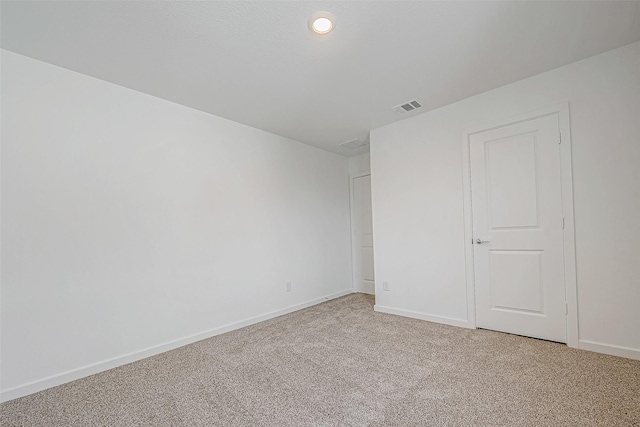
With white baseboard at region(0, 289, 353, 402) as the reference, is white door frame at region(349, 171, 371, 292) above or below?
above

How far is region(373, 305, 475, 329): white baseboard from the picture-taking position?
299cm

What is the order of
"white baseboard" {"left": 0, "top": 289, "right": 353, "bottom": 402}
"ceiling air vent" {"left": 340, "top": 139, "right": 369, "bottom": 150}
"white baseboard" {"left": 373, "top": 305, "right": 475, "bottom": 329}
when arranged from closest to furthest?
"white baseboard" {"left": 0, "top": 289, "right": 353, "bottom": 402} → "white baseboard" {"left": 373, "top": 305, "right": 475, "bottom": 329} → "ceiling air vent" {"left": 340, "top": 139, "right": 369, "bottom": 150}

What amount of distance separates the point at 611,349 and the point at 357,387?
207 cm

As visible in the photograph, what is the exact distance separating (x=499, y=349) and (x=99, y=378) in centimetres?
323

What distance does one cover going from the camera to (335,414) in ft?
5.34

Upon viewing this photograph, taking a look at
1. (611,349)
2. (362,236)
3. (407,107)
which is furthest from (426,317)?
(407,107)

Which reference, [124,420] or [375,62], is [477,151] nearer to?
[375,62]

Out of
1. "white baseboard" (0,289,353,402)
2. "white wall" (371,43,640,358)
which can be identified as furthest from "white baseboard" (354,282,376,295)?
"white baseboard" (0,289,353,402)

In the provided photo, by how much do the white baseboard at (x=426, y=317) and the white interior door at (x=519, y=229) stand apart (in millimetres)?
164

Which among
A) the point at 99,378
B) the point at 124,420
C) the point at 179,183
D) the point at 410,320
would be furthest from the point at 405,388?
the point at 179,183

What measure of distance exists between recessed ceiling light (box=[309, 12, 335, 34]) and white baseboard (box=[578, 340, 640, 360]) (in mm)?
3171

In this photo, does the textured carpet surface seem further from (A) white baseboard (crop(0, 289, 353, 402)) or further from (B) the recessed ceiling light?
(B) the recessed ceiling light

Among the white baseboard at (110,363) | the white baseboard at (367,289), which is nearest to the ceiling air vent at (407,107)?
the white baseboard at (367,289)

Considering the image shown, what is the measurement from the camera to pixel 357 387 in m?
1.90
